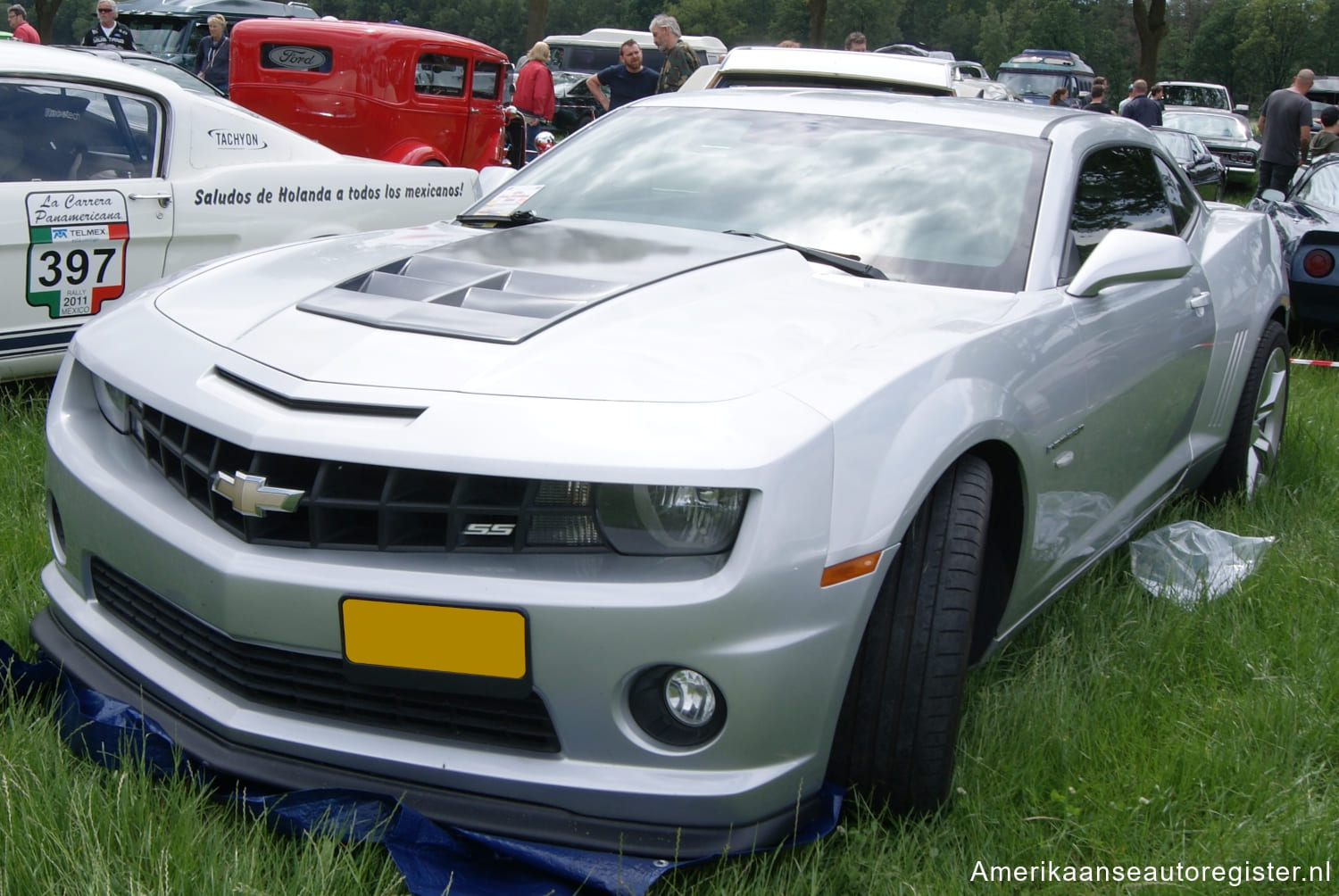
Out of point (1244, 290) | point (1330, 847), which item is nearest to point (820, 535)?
point (1330, 847)

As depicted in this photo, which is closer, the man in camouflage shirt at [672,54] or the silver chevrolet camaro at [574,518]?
the silver chevrolet camaro at [574,518]

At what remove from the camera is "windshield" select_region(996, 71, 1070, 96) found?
26562 mm

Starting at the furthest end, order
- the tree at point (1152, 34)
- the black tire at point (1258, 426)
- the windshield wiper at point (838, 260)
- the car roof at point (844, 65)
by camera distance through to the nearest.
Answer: the tree at point (1152, 34) < the car roof at point (844, 65) < the black tire at point (1258, 426) < the windshield wiper at point (838, 260)

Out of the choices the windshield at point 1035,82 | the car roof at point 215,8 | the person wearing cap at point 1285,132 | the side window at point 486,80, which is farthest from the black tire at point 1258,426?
the windshield at point 1035,82

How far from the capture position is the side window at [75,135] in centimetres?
418

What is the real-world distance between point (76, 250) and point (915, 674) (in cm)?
338

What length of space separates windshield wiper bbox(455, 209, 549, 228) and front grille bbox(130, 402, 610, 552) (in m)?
1.34

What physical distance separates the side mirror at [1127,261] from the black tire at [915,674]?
2.82 feet

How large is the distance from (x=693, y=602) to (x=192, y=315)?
1178 millimetres

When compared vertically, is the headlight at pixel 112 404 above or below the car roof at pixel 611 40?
below

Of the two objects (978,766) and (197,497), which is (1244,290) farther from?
(197,497)

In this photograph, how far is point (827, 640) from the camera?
1868mm

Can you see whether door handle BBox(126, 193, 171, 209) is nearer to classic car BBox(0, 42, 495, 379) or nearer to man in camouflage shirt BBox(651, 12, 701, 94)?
Result: classic car BBox(0, 42, 495, 379)

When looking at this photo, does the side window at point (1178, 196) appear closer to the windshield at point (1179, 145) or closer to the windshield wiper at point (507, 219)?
the windshield wiper at point (507, 219)
